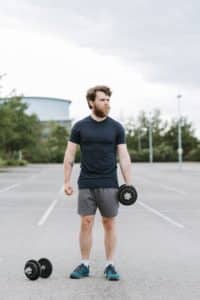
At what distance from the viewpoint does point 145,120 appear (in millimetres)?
116562

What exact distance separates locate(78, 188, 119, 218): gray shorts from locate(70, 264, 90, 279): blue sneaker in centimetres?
56

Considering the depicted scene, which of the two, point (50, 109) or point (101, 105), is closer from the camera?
point (101, 105)

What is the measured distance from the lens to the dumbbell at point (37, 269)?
5.82 metres

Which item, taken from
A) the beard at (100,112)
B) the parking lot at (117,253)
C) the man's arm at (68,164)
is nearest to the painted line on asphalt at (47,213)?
the parking lot at (117,253)

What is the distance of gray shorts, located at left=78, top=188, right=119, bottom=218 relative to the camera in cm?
581

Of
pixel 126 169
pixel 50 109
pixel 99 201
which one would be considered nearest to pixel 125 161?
pixel 126 169

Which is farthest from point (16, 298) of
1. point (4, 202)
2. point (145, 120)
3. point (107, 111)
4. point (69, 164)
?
point (145, 120)

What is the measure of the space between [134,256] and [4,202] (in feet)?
31.6

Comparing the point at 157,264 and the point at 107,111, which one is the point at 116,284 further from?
the point at 107,111

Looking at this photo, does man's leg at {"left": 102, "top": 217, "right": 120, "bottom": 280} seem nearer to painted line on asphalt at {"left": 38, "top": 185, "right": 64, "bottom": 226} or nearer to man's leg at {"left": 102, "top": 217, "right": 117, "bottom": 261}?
man's leg at {"left": 102, "top": 217, "right": 117, "bottom": 261}

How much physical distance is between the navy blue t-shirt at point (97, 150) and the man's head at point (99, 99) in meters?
0.10

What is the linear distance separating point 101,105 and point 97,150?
0.44 metres

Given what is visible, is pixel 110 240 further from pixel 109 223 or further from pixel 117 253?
pixel 117 253

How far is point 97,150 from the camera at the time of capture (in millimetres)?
5797
